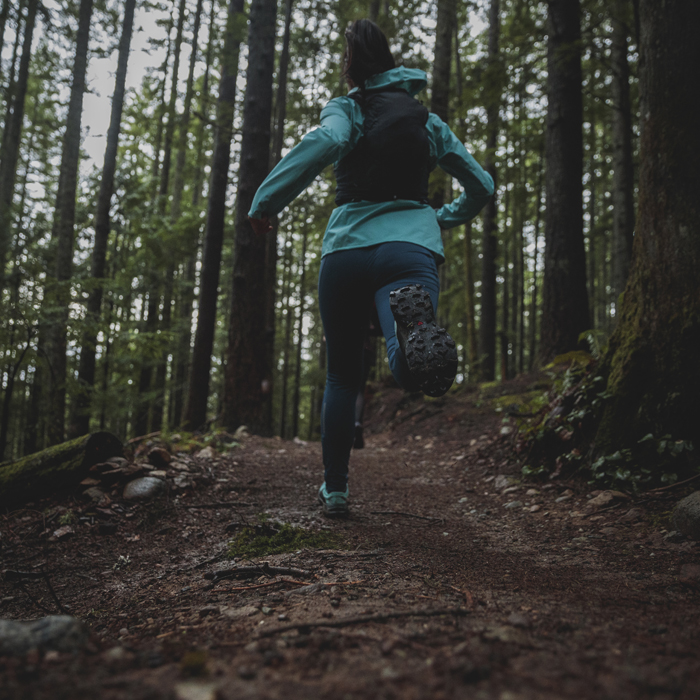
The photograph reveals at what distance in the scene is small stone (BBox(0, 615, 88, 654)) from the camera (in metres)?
0.93

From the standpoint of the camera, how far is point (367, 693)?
2.74 ft

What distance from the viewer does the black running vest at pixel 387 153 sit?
2480 mm

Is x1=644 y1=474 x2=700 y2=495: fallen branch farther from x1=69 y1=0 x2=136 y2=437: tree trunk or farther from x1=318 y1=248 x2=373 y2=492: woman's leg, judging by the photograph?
x1=69 y1=0 x2=136 y2=437: tree trunk

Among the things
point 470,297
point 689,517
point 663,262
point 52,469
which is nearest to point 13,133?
point 470,297

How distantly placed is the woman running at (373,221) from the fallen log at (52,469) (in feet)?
5.88

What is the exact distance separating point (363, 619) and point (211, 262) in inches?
321

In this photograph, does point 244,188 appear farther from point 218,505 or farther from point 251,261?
point 218,505

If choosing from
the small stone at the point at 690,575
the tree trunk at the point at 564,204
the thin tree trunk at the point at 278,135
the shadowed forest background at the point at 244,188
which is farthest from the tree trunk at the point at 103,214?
the small stone at the point at 690,575

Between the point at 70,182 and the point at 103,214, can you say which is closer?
the point at 70,182

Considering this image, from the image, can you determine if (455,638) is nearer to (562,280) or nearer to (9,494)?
(9,494)

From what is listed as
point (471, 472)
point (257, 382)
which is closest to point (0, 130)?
point (257, 382)

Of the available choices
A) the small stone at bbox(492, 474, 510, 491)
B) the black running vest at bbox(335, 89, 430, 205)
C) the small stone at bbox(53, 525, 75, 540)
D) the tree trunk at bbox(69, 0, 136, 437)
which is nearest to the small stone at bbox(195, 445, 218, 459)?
the small stone at bbox(53, 525, 75, 540)

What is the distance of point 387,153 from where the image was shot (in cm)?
249

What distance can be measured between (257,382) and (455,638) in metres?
6.15
